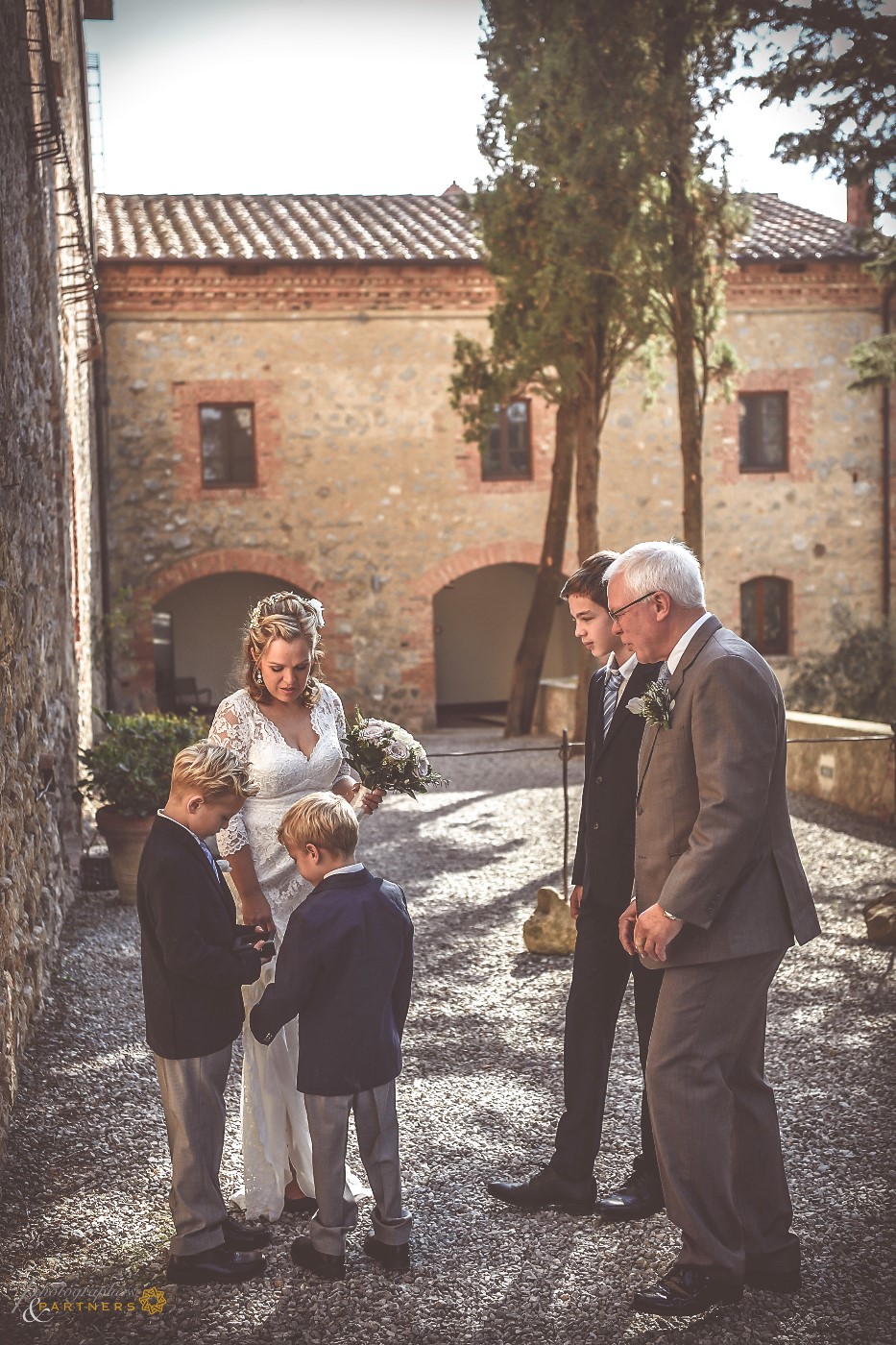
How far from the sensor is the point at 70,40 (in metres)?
10.2

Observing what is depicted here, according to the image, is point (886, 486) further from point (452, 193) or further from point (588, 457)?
point (452, 193)

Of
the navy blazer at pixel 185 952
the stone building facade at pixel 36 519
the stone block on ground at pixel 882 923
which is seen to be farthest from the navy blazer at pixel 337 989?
the stone block on ground at pixel 882 923

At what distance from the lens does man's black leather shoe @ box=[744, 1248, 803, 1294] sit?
301 centimetres

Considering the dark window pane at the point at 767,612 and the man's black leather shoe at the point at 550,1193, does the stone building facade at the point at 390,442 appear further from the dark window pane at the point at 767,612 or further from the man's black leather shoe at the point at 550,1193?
the man's black leather shoe at the point at 550,1193

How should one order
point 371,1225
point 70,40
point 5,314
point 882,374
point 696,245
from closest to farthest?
point 371,1225 → point 5,314 → point 70,40 → point 882,374 → point 696,245

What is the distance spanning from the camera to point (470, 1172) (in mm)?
3783

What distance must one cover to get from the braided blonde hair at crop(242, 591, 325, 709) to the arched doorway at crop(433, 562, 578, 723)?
17397 millimetres

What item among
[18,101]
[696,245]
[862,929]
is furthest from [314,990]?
[696,245]

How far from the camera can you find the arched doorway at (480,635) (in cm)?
2130

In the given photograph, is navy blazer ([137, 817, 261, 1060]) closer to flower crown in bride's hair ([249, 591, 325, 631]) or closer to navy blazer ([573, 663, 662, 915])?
flower crown in bride's hair ([249, 591, 325, 631])

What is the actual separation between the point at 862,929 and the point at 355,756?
3.95 metres

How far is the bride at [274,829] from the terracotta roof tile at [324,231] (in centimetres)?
1474

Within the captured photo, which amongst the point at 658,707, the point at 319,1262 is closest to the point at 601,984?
the point at 658,707

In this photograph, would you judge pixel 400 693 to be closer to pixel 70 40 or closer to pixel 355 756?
pixel 70 40
